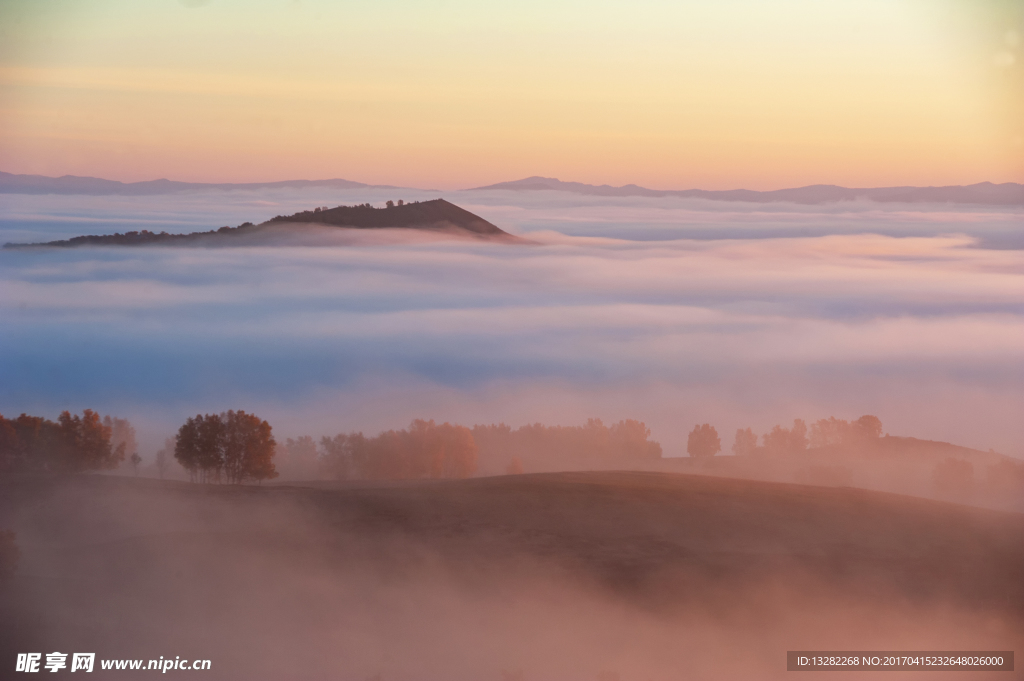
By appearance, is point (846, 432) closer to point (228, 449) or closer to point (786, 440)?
point (786, 440)

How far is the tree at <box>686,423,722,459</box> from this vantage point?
104562 millimetres

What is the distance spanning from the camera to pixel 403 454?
95125 millimetres

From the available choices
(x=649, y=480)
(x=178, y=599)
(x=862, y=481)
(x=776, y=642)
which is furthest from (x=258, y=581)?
(x=862, y=481)

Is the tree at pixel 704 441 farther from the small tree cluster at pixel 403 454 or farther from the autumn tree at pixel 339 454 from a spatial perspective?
the autumn tree at pixel 339 454

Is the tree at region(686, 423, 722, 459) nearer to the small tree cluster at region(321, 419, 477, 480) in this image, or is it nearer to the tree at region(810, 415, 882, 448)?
the tree at region(810, 415, 882, 448)

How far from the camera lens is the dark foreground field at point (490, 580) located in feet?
110

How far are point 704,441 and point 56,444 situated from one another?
7027 centimetres

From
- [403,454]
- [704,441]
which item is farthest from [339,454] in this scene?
[704,441]

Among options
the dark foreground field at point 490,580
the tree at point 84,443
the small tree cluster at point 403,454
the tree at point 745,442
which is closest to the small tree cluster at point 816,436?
the tree at point 745,442

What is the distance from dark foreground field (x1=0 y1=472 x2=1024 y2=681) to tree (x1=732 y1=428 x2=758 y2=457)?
4840 cm

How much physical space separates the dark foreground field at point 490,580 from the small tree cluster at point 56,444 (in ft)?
79.6

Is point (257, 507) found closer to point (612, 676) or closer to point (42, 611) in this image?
point (42, 611)

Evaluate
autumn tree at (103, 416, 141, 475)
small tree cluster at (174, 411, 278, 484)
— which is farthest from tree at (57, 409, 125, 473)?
small tree cluster at (174, 411, 278, 484)

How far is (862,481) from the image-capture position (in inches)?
3666
